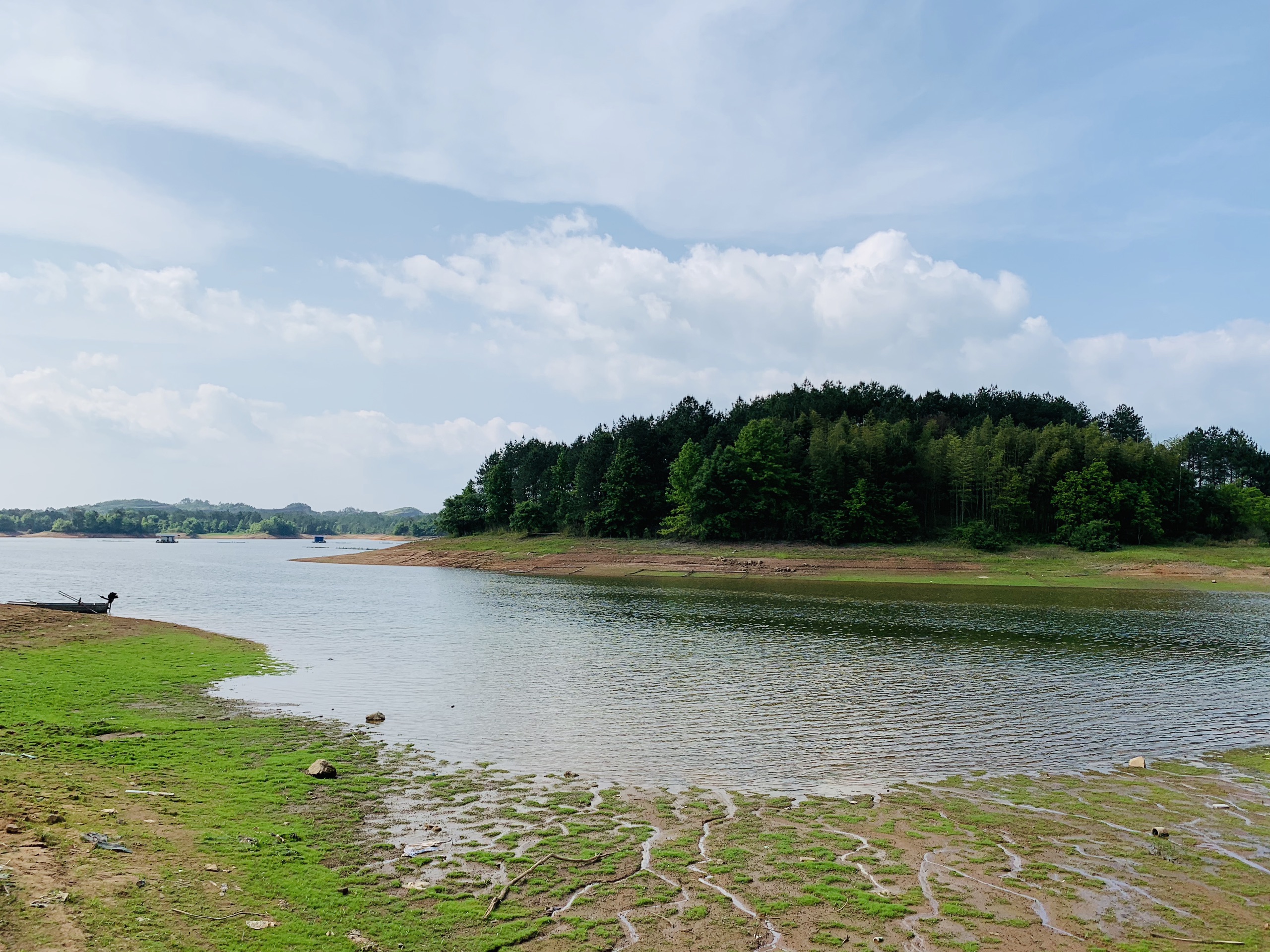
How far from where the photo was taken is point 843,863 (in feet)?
34.0

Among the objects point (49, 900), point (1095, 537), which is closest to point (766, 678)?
point (49, 900)

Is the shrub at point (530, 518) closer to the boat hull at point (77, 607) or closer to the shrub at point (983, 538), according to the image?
the shrub at point (983, 538)

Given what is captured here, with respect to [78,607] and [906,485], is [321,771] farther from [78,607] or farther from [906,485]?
[906,485]

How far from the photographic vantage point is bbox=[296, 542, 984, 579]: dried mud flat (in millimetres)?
79125

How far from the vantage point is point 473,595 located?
186ft

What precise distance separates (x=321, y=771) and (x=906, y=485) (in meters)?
97.0

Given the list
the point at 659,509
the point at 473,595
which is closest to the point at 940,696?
the point at 473,595

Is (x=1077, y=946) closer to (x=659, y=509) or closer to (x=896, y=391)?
(x=659, y=509)

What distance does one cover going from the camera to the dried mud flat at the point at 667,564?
260ft

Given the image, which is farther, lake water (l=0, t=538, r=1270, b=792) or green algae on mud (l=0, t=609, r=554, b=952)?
lake water (l=0, t=538, r=1270, b=792)

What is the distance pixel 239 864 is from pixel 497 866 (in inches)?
125

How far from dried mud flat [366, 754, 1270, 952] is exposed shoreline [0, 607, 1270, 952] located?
43 mm

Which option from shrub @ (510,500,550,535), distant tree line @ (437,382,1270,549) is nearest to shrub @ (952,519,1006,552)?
distant tree line @ (437,382,1270,549)

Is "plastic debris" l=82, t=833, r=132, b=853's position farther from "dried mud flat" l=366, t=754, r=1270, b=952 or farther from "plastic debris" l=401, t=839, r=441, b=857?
"plastic debris" l=401, t=839, r=441, b=857
